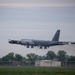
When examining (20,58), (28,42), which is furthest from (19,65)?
(28,42)

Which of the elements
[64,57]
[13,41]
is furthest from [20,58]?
[13,41]

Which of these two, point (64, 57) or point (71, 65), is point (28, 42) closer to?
point (64, 57)

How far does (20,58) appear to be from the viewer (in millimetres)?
88375

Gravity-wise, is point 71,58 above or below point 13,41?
below

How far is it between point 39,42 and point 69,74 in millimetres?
55547

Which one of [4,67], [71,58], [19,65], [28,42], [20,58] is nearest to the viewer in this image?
[4,67]

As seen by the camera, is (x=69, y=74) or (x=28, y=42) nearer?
(x=69, y=74)

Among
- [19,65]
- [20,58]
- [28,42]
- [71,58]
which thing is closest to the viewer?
[19,65]

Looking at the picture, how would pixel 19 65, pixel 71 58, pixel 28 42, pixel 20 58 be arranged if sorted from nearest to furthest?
pixel 19 65
pixel 71 58
pixel 20 58
pixel 28 42

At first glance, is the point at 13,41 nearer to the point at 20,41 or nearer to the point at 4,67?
the point at 20,41

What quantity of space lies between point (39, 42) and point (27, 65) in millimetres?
41952

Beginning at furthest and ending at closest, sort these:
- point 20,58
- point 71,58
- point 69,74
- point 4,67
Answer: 1. point 20,58
2. point 71,58
3. point 4,67
4. point 69,74

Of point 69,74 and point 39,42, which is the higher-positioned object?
point 39,42

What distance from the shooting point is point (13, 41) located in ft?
348
